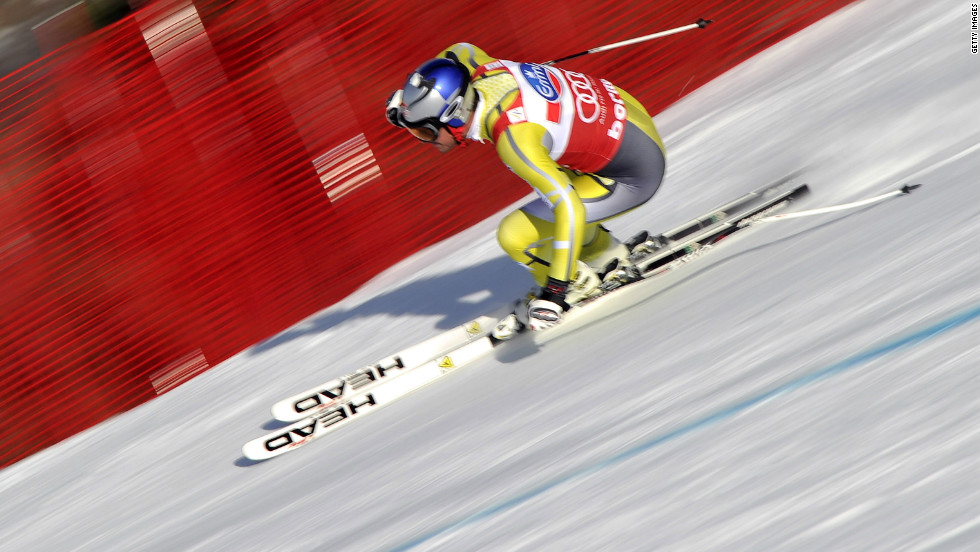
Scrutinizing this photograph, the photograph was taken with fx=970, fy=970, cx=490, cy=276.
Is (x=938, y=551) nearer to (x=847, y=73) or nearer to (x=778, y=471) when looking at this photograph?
(x=778, y=471)

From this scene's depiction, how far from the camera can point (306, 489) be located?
4184 mm

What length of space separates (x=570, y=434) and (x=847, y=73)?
387 cm

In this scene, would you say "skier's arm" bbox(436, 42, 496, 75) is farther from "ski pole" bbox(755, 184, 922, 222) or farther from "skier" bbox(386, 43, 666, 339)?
"ski pole" bbox(755, 184, 922, 222)

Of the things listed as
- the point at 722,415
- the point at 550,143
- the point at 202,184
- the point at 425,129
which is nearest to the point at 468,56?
the point at 425,129

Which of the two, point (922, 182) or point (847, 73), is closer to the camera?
point (922, 182)

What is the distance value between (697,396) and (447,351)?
5.83ft

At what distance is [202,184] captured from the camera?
6188 mm

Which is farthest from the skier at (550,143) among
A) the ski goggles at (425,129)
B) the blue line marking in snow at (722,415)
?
the blue line marking in snow at (722,415)

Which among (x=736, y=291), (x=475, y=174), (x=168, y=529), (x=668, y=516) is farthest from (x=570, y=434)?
(x=475, y=174)

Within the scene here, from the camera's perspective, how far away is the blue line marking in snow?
3174 mm

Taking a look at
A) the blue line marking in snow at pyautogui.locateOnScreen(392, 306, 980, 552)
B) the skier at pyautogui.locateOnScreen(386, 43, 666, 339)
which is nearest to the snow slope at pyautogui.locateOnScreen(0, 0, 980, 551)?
the blue line marking in snow at pyautogui.locateOnScreen(392, 306, 980, 552)

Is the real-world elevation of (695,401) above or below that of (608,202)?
below
